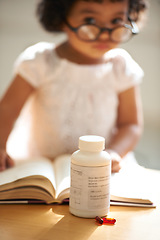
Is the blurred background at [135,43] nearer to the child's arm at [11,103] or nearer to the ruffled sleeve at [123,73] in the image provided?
the ruffled sleeve at [123,73]

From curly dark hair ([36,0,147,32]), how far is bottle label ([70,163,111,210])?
1.93 ft

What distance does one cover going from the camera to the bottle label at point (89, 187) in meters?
0.73

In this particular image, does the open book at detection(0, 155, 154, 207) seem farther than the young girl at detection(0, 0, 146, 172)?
No

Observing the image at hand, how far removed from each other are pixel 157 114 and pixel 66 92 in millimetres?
1223

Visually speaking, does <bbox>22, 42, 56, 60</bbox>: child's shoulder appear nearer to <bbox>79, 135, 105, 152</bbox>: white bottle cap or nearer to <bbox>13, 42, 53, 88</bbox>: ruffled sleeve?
<bbox>13, 42, 53, 88</bbox>: ruffled sleeve

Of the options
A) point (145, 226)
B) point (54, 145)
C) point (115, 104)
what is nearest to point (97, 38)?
point (115, 104)

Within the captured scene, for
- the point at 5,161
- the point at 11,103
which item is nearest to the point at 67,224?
the point at 5,161

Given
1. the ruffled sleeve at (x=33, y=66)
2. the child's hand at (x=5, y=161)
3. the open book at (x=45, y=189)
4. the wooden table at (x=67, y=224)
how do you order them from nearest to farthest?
the wooden table at (x=67, y=224) → the open book at (x=45, y=189) → the child's hand at (x=5, y=161) → the ruffled sleeve at (x=33, y=66)

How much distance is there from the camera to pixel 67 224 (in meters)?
0.74

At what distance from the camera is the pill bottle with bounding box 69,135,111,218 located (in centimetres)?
73

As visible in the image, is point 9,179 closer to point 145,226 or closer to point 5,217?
point 5,217

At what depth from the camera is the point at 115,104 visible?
4.26 ft

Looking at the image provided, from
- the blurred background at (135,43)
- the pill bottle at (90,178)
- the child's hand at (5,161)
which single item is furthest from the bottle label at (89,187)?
the blurred background at (135,43)

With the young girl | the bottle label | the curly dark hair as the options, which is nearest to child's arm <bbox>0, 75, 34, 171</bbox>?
the young girl
